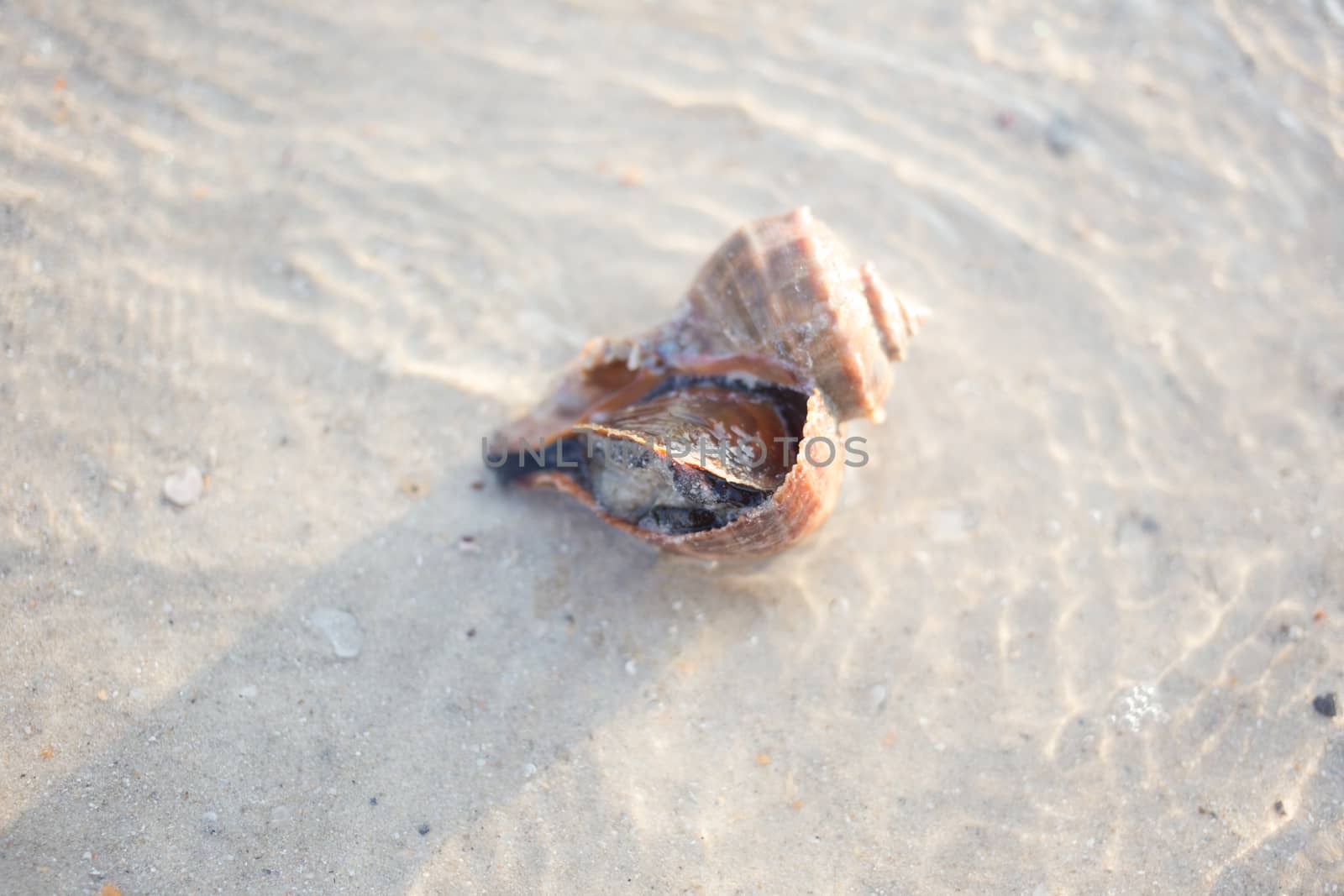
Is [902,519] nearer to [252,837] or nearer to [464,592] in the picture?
[464,592]

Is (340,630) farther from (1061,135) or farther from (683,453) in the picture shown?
(1061,135)

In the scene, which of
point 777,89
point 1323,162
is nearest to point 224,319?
point 777,89

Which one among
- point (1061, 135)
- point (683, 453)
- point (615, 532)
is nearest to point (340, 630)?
point (615, 532)

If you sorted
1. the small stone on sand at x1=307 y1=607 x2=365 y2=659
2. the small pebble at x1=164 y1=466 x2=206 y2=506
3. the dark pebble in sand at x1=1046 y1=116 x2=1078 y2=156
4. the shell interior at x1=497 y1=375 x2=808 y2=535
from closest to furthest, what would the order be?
the shell interior at x1=497 y1=375 x2=808 y2=535
the small stone on sand at x1=307 y1=607 x2=365 y2=659
the small pebble at x1=164 y1=466 x2=206 y2=506
the dark pebble in sand at x1=1046 y1=116 x2=1078 y2=156

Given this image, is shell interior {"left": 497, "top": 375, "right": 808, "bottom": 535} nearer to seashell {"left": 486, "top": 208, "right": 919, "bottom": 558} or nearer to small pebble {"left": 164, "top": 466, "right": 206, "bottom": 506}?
seashell {"left": 486, "top": 208, "right": 919, "bottom": 558}

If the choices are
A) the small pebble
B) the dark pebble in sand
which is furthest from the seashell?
the dark pebble in sand

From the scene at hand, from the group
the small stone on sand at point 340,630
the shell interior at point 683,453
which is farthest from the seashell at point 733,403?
the small stone on sand at point 340,630
